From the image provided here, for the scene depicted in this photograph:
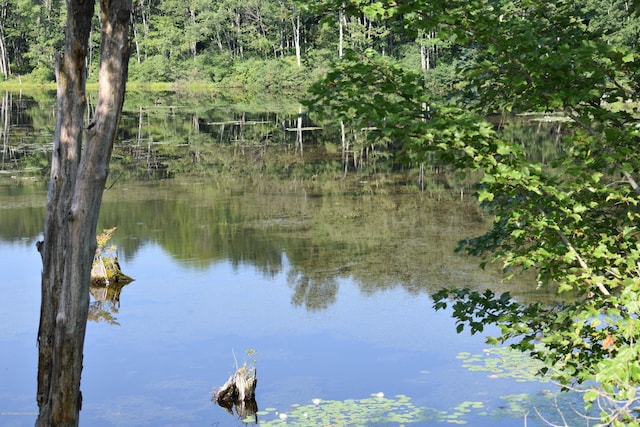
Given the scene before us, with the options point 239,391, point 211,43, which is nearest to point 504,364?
point 239,391

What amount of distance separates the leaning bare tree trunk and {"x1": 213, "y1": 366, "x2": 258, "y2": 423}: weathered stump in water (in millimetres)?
4297

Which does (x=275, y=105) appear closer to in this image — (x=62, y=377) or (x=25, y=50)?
(x=25, y=50)

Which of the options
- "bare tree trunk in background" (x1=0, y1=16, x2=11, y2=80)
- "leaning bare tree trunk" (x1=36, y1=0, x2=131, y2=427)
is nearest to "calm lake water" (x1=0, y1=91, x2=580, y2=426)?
"leaning bare tree trunk" (x1=36, y1=0, x2=131, y2=427)

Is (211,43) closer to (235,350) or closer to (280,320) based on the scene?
(280,320)

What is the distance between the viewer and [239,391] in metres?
9.09

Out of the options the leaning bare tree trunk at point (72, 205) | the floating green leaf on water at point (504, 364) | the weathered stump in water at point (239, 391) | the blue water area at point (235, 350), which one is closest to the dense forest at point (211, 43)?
the blue water area at point (235, 350)

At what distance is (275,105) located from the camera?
44625 mm

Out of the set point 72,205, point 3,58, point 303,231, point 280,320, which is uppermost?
point 3,58

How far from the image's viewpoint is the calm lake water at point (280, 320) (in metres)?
8.96

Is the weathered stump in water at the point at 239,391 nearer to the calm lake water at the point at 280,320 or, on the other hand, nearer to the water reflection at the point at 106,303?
the calm lake water at the point at 280,320

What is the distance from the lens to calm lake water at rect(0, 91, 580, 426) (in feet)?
29.4

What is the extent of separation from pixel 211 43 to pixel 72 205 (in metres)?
64.4

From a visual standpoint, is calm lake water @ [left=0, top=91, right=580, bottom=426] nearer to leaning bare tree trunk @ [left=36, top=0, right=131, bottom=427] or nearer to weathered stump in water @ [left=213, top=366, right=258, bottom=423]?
weathered stump in water @ [left=213, top=366, right=258, bottom=423]

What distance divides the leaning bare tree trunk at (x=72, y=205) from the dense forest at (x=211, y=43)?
50392 mm
